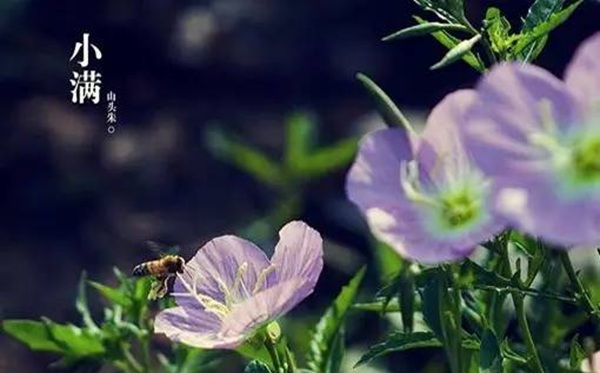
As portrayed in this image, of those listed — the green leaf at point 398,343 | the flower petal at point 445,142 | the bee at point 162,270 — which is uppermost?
the bee at point 162,270

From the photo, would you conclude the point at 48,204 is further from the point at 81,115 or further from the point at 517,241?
the point at 517,241

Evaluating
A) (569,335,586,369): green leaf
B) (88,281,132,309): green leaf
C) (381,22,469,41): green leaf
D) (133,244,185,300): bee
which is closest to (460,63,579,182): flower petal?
(381,22,469,41): green leaf

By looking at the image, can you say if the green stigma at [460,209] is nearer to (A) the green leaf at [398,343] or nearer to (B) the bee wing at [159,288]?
(A) the green leaf at [398,343]

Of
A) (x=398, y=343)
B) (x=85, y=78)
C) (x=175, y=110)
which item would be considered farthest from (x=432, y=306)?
(x=175, y=110)

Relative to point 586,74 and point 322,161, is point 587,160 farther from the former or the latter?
point 322,161

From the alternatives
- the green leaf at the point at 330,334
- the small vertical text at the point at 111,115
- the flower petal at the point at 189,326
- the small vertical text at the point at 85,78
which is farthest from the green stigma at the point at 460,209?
the small vertical text at the point at 111,115

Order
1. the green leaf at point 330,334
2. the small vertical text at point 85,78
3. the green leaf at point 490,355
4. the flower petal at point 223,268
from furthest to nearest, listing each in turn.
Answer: the small vertical text at point 85,78, the green leaf at point 330,334, the flower petal at point 223,268, the green leaf at point 490,355

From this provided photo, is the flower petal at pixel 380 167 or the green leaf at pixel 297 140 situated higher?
the green leaf at pixel 297 140

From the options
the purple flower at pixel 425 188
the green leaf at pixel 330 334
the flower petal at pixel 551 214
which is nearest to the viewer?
the flower petal at pixel 551 214
